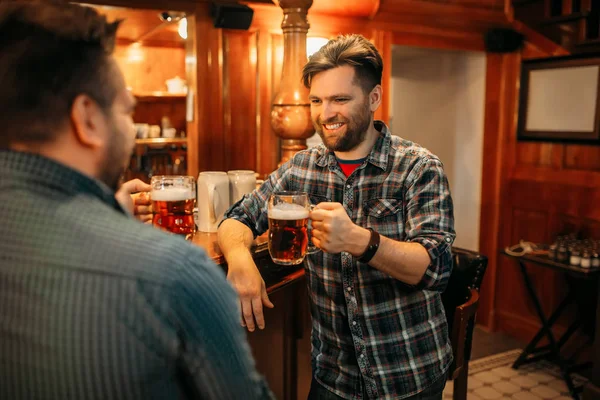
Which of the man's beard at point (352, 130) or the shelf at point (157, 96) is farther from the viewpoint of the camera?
the shelf at point (157, 96)

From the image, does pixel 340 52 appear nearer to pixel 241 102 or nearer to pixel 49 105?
pixel 49 105

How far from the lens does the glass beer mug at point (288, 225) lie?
4.70 feet

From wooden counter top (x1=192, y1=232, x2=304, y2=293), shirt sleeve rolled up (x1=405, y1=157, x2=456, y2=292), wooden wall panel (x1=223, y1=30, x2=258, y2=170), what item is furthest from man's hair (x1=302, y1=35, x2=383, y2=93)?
wooden wall panel (x1=223, y1=30, x2=258, y2=170)

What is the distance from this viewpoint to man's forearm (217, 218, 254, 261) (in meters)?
1.59

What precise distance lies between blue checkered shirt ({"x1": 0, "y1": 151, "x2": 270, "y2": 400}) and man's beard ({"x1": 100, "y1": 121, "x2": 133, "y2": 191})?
6 cm

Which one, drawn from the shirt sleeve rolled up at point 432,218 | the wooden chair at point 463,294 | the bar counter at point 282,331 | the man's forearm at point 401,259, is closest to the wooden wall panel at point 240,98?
the bar counter at point 282,331

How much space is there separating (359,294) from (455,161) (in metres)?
3.65

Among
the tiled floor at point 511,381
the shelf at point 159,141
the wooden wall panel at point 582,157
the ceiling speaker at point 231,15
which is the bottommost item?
the tiled floor at point 511,381

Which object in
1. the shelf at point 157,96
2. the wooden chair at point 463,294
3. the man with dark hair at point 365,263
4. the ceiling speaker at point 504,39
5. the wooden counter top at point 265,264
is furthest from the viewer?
the shelf at point 157,96

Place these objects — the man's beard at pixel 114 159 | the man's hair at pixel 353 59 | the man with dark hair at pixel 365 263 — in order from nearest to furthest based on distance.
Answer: the man's beard at pixel 114 159, the man with dark hair at pixel 365 263, the man's hair at pixel 353 59

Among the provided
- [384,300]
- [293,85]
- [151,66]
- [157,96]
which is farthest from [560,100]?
[151,66]

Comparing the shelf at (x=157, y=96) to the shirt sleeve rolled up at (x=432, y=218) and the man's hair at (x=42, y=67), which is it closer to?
the shirt sleeve rolled up at (x=432, y=218)

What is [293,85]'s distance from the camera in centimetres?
281

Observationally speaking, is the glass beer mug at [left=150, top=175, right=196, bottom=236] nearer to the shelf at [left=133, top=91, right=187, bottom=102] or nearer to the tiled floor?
the tiled floor
